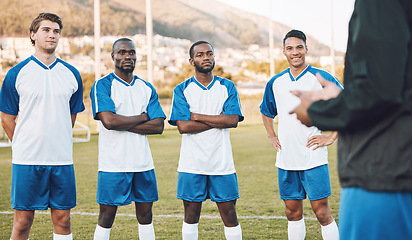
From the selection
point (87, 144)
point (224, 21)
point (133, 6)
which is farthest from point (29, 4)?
point (224, 21)

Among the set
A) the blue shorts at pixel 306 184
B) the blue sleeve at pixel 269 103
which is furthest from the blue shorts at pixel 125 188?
the blue sleeve at pixel 269 103

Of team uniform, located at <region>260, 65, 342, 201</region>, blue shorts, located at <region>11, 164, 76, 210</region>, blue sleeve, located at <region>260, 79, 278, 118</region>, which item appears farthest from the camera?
blue sleeve, located at <region>260, 79, 278, 118</region>

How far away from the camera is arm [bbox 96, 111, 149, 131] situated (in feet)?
14.2

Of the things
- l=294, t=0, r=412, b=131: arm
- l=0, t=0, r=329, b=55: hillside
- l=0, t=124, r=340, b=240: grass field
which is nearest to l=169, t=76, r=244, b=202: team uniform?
l=0, t=124, r=340, b=240: grass field

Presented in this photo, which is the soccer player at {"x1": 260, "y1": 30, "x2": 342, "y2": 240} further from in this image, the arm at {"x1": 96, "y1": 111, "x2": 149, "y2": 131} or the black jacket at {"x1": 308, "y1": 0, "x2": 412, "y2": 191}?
the black jacket at {"x1": 308, "y1": 0, "x2": 412, "y2": 191}

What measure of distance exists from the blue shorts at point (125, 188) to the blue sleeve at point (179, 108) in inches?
22.8

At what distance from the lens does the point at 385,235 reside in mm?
1772

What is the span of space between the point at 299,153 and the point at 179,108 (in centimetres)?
122

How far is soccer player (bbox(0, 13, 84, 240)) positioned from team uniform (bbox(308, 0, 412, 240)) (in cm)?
284

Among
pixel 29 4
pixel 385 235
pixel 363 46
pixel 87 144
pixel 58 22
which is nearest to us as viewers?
pixel 363 46

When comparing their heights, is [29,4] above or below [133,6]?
below

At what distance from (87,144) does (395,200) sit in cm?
1880

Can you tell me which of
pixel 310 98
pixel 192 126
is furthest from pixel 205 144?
pixel 310 98

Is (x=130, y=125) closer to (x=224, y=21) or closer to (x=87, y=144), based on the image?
(x=87, y=144)
